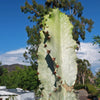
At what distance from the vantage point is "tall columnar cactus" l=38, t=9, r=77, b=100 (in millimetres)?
2494

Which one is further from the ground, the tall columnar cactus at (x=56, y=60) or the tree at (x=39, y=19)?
the tree at (x=39, y=19)

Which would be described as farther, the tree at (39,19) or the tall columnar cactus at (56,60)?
the tree at (39,19)

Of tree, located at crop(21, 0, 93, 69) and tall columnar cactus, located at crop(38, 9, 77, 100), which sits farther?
tree, located at crop(21, 0, 93, 69)

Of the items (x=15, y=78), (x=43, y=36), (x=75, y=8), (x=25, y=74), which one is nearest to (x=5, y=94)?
(x=25, y=74)

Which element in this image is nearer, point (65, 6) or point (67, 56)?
point (67, 56)

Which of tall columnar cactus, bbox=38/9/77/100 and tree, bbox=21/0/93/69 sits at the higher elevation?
tree, bbox=21/0/93/69

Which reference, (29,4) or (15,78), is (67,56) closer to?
(29,4)

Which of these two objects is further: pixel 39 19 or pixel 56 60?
pixel 39 19

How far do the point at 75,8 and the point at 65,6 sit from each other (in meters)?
1.59

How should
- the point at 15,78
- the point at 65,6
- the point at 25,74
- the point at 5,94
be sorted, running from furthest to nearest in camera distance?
the point at 15,78 < the point at 65,6 < the point at 25,74 < the point at 5,94

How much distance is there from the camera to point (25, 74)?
1051 inches

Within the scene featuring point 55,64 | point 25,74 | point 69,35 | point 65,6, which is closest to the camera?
point 55,64

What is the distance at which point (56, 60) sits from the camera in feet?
8.26

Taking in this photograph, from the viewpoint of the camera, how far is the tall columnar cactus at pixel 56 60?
8.18 ft
